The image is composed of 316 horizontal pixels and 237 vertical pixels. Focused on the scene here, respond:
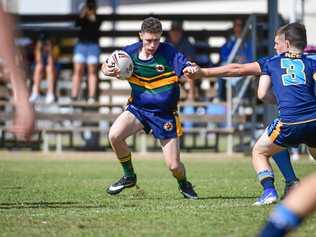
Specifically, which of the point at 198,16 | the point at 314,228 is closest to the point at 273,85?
the point at 314,228

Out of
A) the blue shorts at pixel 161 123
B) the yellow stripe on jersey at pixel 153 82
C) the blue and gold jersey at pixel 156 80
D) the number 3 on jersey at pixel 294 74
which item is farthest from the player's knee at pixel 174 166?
the number 3 on jersey at pixel 294 74

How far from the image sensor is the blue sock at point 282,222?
16.0 ft

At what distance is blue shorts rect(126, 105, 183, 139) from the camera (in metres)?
10.4

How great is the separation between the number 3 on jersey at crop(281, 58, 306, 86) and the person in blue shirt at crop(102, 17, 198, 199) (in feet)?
4.94

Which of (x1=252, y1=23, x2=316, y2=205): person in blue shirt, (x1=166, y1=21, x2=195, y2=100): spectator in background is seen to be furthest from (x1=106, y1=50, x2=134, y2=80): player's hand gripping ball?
(x1=166, y1=21, x2=195, y2=100): spectator in background

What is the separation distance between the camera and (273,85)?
9367 mm

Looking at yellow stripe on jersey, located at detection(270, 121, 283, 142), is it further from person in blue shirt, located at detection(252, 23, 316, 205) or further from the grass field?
the grass field

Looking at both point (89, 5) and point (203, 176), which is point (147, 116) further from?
point (89, 5)

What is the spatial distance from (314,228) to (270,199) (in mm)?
1678

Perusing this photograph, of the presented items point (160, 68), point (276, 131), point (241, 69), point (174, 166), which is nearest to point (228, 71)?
point (241, 69)

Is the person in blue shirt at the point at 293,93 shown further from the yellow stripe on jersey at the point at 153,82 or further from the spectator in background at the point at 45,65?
the spectator in background at the point at 45,65

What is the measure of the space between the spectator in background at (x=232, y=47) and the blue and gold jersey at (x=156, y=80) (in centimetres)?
917

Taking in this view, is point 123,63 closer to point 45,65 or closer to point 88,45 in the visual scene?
point 88,45

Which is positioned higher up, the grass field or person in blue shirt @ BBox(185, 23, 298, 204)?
person in blue shirt @ BBox(185, 23, 298, 204)
